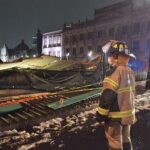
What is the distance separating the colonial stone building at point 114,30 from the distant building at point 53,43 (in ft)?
6.26

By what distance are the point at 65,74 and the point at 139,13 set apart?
102ft

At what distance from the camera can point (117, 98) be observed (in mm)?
3885

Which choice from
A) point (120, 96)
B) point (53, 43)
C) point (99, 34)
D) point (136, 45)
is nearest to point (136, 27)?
point (136, 45)

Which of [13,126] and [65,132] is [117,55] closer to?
[65,132]

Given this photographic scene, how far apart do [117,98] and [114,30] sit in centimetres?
4424

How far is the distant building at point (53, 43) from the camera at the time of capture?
60500mm


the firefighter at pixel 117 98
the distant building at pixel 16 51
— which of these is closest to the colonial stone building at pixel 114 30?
the distant building at pixel 16 51

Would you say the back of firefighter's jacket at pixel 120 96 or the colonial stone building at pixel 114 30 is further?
the colonial stone building at pixel 114 30

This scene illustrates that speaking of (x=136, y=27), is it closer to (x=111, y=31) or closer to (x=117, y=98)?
(x=111, y=31)

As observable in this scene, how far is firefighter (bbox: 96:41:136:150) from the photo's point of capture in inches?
148

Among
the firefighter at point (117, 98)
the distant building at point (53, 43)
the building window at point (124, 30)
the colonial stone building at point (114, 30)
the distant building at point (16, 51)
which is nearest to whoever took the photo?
the firefighter at point (117, 98)

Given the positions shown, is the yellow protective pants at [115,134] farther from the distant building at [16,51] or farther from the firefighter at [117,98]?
the distant building at [16,51]

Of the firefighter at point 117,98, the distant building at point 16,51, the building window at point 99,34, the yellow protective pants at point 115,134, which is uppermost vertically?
the building window at point 99,34

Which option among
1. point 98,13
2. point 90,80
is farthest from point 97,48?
point 90,80
